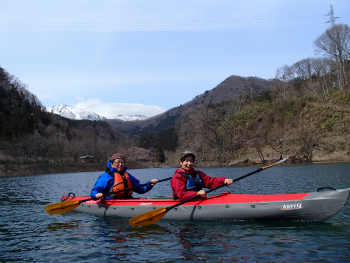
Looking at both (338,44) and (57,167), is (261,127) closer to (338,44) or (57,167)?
(338,44)

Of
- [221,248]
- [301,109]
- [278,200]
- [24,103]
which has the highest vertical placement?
[24,103]

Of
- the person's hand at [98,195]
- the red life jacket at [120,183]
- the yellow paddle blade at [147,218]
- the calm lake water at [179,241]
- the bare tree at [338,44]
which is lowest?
the calm lake water at [179,241]

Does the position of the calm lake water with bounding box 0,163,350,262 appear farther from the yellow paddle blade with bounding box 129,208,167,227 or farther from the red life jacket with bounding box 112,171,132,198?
the red life jacket with bounding box 112,171,132,198

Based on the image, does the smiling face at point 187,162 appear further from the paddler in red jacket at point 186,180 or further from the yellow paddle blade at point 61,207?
the yellow paddle blade at point 61,207

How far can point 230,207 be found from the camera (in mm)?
9477

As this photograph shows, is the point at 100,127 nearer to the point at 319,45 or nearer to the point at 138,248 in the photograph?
Answer: the point at 319,45

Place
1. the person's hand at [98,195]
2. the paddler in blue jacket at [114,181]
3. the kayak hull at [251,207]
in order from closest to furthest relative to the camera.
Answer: the kayak hull at [251,207] → the person's hand at [98,195] → the paddler in blue jacket at [114,181]

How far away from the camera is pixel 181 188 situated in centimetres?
991

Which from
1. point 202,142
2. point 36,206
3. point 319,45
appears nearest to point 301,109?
point 319,45

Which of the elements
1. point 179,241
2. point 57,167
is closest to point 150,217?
point 179,241

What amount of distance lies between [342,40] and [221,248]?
61.0m

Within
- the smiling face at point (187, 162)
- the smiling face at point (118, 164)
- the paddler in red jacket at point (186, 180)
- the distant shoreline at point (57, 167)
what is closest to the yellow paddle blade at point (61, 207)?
the smiling face at point (118, 164)

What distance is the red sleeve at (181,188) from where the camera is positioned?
32.4 feet

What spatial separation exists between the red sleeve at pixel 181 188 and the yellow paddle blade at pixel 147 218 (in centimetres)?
71
